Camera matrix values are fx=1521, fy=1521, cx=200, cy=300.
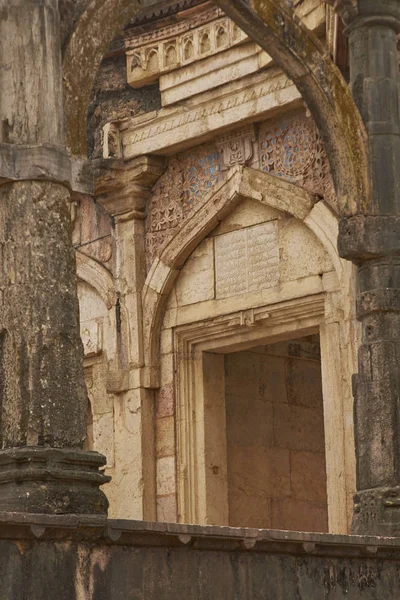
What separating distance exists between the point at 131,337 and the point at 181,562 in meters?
4.36

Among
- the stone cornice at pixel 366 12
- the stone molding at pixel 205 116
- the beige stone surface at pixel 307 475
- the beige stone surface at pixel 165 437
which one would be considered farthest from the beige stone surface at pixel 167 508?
the stone cornice at pixel 366 12

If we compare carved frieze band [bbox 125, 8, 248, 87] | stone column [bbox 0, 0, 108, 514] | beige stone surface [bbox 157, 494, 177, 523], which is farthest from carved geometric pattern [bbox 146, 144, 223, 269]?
stone column [bbox 0, 0, 108, 514]

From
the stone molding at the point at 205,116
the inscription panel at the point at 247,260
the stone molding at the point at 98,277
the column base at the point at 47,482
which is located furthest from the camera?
the stone molding at the point at 98,277

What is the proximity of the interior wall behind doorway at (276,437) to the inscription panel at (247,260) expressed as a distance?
83 cm

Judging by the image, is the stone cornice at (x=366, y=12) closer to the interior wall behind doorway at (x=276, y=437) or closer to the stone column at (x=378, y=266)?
the stone column at (x=378, y=266)

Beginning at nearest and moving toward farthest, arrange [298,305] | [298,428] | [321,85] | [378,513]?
[378,513] → [321,85] → [298,305] → [298,428]

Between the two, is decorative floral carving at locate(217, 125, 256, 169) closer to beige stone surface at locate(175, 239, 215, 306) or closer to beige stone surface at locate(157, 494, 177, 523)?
beige stone surface at locate(175, 239, 215, 306)

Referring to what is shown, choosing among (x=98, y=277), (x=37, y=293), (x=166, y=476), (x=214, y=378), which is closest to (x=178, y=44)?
(x=98, y=277)

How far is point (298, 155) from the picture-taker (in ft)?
34.8

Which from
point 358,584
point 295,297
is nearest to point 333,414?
point 295,297

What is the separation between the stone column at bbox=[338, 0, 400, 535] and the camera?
8.79 m

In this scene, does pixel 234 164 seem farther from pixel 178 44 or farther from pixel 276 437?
pixel 276 437

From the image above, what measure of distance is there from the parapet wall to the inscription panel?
302 cm

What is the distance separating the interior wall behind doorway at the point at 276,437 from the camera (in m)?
11.5
